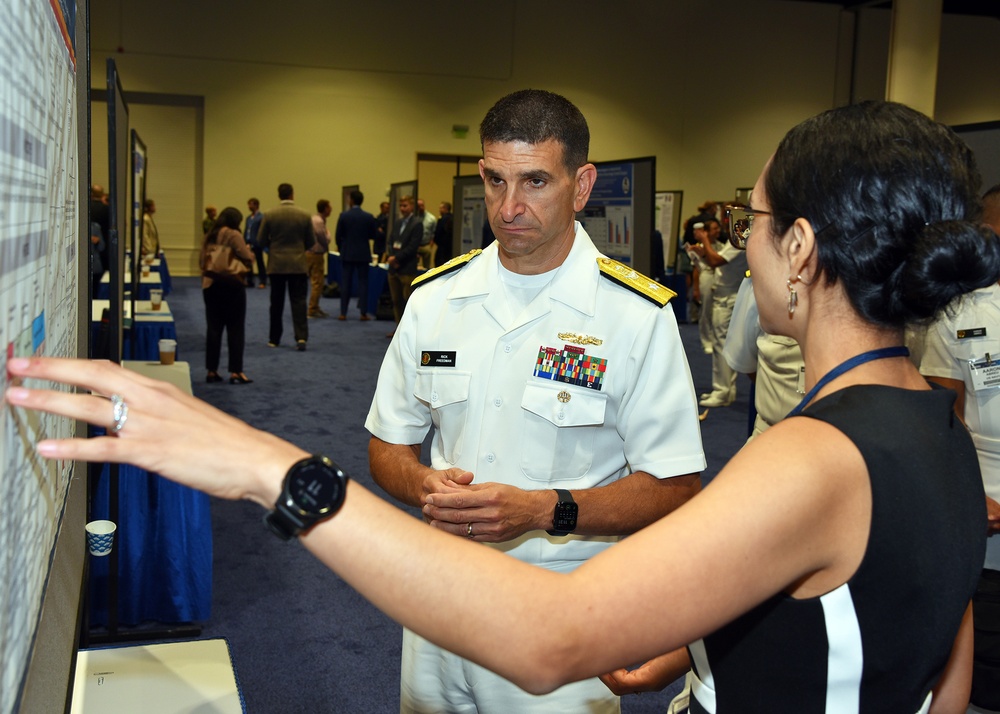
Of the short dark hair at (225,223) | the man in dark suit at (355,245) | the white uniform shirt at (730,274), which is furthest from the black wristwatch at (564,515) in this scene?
the man in dark suit at (355,245)

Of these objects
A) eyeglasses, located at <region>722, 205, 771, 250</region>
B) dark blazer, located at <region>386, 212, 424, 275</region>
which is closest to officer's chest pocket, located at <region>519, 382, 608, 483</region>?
eyeglasses, located at <region>722, 205, 771, 250</region>

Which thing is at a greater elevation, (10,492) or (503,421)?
(10,492)

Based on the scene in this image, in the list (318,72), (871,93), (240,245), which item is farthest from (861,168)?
(871,93)

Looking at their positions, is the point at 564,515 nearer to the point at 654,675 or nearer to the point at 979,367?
the point at 654,675

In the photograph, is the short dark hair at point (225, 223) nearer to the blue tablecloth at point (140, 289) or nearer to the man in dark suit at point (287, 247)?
the blue tablecloth at point (140, 289)

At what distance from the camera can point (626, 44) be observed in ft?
54.4

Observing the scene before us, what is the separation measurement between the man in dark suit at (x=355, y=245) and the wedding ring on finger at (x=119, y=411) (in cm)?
1048

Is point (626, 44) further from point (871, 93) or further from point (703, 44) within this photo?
point (871, 93)

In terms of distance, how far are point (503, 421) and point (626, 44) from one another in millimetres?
16047

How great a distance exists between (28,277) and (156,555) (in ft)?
8.78

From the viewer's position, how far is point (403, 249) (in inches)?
Answer: 400

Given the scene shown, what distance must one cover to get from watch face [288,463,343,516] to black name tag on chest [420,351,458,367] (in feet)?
3.59

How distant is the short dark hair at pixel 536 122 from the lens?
1.86 m

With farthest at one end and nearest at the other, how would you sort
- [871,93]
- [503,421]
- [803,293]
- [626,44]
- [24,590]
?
1. [871,93]
2. [626,44]
3. [503,421]
4. [803,293]
5. [24,590]
